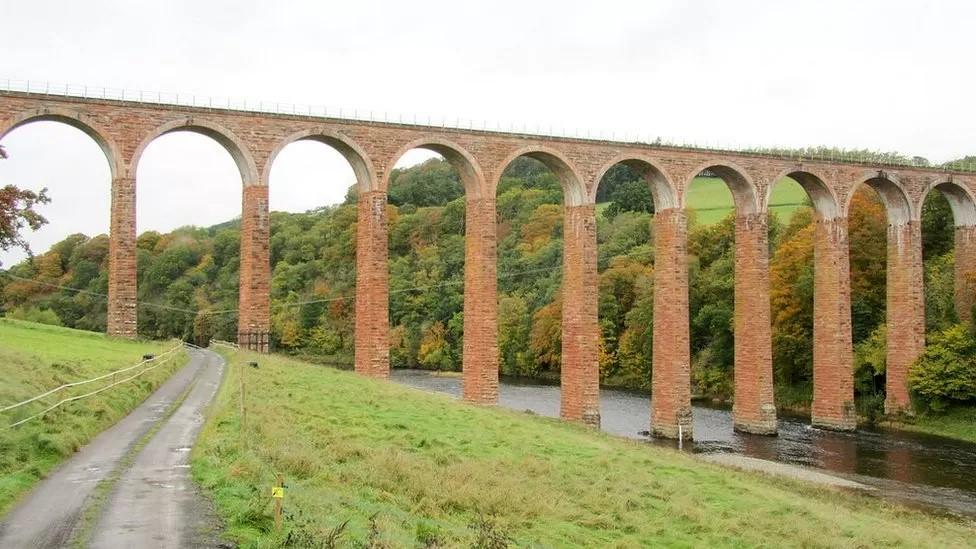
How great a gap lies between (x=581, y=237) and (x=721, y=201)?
5344cm

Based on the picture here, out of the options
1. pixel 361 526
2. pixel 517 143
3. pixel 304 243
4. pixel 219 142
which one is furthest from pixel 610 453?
pixel 304 243

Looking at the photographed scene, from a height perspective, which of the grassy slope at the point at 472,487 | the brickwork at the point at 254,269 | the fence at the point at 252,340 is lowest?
the grassy slope at the point at 472,487

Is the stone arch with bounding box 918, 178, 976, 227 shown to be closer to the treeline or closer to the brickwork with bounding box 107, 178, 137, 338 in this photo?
the treeline

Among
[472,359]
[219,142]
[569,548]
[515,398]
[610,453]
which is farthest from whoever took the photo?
[515,398]

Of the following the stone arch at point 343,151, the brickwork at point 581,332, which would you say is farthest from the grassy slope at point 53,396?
the brickwork at point 581,332

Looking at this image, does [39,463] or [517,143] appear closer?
[39,463]

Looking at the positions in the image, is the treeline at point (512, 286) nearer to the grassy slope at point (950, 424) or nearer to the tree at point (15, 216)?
the grassy slope at point (950, 424)

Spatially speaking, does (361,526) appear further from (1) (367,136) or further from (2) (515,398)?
(2) (515,398)

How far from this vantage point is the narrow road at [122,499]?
10.1 m

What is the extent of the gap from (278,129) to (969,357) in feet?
116

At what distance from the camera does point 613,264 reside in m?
69.1

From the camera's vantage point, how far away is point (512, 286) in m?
79.4

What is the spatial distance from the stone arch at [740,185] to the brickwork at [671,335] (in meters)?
3.85

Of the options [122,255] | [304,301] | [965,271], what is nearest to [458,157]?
[122,255]
